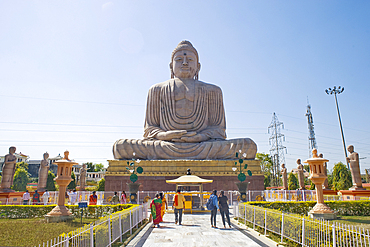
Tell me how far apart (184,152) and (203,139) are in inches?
73.8

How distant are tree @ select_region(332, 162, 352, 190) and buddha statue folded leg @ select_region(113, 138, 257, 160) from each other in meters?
10.5

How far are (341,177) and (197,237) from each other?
21.7 m

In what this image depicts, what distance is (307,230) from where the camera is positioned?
5039mm

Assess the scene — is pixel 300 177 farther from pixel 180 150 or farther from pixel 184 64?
pixel 184 64

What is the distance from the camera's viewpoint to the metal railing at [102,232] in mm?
3863

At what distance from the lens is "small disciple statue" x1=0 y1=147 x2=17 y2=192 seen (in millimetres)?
13852

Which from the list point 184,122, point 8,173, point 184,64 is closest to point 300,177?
point 184,122

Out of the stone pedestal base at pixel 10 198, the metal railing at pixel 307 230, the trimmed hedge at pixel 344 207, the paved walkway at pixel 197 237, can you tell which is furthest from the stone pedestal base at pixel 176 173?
the metal railing at pixel 307 230

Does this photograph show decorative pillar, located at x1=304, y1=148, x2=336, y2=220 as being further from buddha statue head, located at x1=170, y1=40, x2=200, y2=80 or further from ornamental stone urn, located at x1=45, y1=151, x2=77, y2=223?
buddha statue head, located at x1=170, y1=40, x2=200, y2=80

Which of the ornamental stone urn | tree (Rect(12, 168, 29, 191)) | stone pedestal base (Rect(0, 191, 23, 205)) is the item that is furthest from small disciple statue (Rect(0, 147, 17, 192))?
tree (Rect(12, 168, 29, 191))

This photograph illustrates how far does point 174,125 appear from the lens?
65.6ft

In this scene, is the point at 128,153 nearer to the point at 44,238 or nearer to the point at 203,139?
the point at 203,139

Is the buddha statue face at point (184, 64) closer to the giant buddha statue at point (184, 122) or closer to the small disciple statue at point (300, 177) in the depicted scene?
the giant buddha statue at point (184, 122)

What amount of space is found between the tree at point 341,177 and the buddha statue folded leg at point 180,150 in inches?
413
